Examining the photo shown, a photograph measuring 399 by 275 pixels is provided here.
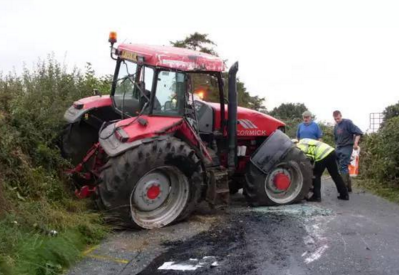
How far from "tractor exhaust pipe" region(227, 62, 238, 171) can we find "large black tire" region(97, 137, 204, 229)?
3.22 ft

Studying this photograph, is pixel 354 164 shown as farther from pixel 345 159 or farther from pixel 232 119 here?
pixel 232 119

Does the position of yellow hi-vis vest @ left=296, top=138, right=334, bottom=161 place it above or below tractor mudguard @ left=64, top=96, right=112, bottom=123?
below

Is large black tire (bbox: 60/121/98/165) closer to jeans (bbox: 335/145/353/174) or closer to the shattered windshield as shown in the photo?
the shattered windshield

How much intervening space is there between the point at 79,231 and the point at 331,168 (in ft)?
15.0

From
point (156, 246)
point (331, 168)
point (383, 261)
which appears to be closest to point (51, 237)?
point (156, 246)

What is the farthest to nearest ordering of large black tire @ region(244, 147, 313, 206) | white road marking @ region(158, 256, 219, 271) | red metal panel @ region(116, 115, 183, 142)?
large black tire @ region(244, 147, 313, 206) → red metal panel @ region(116, 115, 183, 142) → white road marking @ region(158, 256, 219, 271)

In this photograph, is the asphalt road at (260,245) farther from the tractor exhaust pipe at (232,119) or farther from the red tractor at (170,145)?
the tractor exhaust pipe at (232,119)

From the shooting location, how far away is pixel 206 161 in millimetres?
6676

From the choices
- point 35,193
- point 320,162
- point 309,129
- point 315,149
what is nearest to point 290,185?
point 320,162

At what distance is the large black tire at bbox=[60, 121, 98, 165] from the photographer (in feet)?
22.9

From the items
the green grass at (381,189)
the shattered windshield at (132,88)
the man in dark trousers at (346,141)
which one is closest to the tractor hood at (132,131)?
the shattered windshield at (132,88)

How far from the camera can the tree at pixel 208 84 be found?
701 cm

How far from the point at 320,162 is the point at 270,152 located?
3.84 ft

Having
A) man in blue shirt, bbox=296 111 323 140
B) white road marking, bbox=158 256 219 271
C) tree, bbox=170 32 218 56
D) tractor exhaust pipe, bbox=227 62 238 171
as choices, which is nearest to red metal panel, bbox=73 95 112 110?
tractor exhaust pipe, bbox=227 62 238 171
